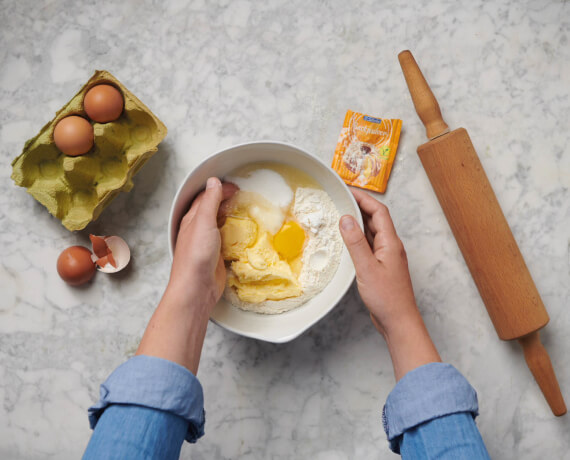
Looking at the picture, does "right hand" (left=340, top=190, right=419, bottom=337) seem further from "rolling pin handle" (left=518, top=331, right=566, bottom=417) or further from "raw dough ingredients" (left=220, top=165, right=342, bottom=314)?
"rolling pin handle" (left=518, top=331, right=566, bottom=417)

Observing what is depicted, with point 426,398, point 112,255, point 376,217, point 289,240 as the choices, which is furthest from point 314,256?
point 112,255

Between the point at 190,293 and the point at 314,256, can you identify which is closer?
the point at 190,293

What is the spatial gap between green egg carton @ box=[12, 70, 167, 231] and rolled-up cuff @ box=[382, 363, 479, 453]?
0.82 metres

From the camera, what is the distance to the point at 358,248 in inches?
39.0

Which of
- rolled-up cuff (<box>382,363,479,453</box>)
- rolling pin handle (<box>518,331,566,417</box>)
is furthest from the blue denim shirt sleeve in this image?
rolling pin handle (<box>518,331,566,417</box>)

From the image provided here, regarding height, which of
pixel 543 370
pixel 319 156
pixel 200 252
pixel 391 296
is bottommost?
pixel 543 370

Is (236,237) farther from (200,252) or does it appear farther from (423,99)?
(423,99)

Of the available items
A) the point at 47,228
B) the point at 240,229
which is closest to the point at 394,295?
the point at 240,229

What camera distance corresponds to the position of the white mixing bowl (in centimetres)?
105

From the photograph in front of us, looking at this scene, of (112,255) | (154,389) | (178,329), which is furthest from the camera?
(112,255)

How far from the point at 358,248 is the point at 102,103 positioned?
715 millimetres

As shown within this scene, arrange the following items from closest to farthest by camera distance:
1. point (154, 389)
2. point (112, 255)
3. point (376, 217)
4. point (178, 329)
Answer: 1. point (154, 389)
2. point (178, 329)
3. point (376, 217)
4. point (112, 255)

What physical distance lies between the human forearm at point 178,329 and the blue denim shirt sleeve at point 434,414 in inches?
16.9

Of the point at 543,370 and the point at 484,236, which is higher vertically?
the point at 484,236
